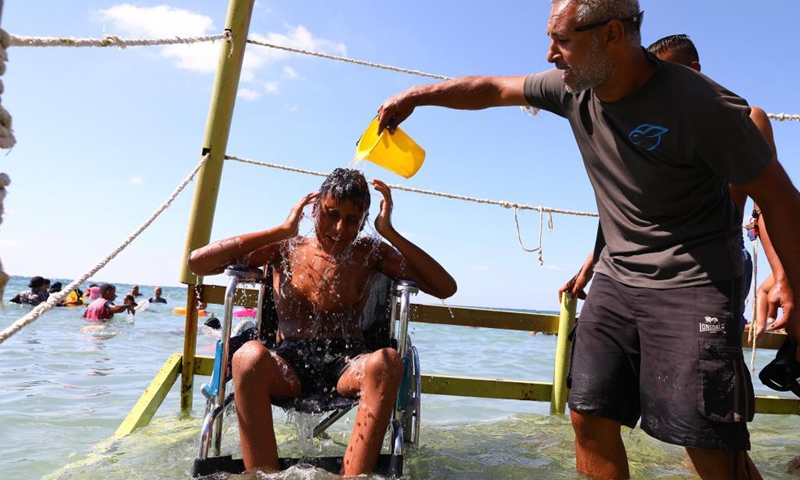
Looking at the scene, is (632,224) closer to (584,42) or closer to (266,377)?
(584,42)

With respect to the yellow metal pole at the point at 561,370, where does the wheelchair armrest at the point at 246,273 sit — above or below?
above

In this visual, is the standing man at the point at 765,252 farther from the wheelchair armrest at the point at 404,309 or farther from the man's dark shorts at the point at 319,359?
the man's dark shorts at the point at 319,359

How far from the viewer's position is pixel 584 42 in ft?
5.79

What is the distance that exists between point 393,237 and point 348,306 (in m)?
0.34

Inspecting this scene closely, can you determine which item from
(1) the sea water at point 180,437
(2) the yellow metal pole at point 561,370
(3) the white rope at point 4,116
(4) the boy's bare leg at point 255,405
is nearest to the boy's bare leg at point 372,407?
(1) the sea water at point 180,437

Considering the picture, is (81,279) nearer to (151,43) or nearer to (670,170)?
(151,43)

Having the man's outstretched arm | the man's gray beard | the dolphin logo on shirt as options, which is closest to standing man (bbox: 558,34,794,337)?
the dolphin logo on shirt

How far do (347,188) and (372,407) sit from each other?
838 millimetres

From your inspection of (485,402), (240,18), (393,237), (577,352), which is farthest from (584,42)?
(485,402)

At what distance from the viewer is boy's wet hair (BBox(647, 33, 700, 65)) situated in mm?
2441

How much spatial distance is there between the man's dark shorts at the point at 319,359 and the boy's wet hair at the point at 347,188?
0.55 metres

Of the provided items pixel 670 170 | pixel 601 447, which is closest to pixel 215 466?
pixel 601 447

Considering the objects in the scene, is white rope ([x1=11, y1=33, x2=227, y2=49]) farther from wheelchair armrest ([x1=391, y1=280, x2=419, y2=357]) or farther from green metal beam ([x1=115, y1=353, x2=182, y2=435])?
green metal beam ([x1=115, y1=353, x2=182, y2=435])

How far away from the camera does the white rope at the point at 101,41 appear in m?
1.19
